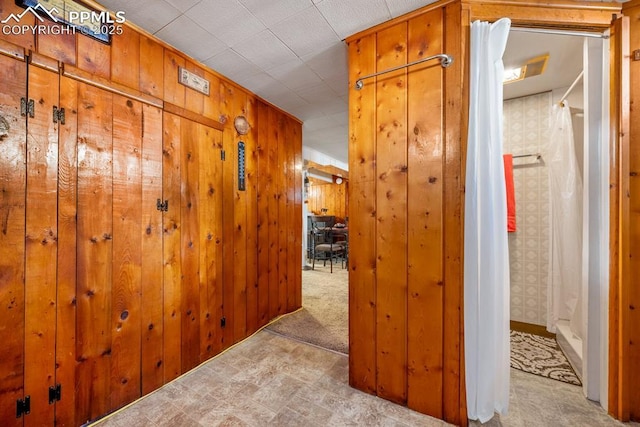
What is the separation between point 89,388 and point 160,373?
1.30 ft

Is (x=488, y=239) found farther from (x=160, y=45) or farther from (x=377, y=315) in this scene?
(x=160, y=45)

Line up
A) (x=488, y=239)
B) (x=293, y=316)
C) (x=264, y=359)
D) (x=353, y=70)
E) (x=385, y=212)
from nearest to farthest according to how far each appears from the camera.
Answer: (x=488, y=239) < (x=385, y=212) < (x=353, y=70) < (x=264, y=359) < (x=293, y=316)

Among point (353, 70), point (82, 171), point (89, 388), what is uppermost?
point (353, 70)

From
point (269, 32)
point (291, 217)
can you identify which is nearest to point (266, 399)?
point (291, 217)

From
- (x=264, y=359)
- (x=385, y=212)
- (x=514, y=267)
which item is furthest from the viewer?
(x=514, y=267)

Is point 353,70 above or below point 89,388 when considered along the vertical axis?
above

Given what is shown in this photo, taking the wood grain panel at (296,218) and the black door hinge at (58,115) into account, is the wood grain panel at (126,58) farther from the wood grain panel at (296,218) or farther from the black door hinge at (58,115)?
the wood grain panel at (296,218)

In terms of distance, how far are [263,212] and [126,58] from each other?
160 centimetres

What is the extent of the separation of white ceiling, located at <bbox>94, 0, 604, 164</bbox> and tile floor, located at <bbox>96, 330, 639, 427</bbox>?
7.72 ft

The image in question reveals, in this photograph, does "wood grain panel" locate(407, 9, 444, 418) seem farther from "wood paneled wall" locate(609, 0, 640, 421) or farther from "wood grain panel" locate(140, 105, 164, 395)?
"wood grain panel" locate(140, 105, 164, 395)

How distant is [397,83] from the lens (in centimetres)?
158

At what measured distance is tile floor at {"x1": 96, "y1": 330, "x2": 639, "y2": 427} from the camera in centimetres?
144

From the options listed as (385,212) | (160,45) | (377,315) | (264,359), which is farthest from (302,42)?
(264,359)

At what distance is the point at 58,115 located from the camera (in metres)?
1.32
